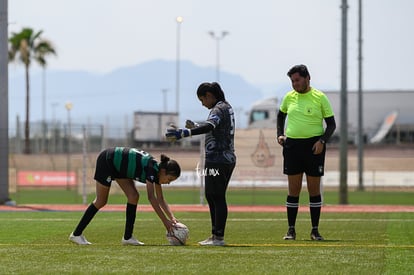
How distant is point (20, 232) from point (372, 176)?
27784mm

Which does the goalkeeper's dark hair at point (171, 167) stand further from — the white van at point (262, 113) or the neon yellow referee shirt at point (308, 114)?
the white van at point (262, 113)

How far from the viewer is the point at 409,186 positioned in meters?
38.5

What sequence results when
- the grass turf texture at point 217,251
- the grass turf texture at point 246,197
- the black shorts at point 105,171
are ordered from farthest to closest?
the grass turf texture at point 246,197
the black shorts at point 105,171
the grass turf texture at point 217,251

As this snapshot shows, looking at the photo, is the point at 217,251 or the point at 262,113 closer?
the point at 217,251

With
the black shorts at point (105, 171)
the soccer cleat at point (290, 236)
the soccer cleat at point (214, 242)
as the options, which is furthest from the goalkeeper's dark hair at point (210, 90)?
the soccer cleat at point (290, 236)

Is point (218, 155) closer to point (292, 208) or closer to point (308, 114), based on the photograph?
point (308, 114)

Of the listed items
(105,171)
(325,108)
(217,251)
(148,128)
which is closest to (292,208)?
(325,108)

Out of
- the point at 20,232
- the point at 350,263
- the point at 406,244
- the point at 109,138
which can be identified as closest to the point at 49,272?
the point at 350,263

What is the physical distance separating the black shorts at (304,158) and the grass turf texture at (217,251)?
33.7 inches

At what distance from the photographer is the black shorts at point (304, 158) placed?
13.1m

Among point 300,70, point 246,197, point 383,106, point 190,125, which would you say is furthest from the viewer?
point 383,106

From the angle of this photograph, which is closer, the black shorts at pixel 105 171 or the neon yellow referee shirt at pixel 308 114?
the black shorts at pixel 105 171

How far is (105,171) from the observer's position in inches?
476

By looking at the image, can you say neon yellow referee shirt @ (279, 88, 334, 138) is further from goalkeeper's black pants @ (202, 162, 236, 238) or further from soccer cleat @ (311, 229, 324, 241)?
goalkeeper's black pants @ (202, 162, 236, 238)
